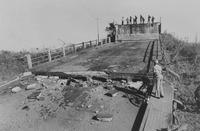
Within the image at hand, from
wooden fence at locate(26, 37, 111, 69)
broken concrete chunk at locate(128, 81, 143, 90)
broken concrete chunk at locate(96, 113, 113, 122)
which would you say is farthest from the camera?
wooden fence at locate(26, 37, 111, 69)

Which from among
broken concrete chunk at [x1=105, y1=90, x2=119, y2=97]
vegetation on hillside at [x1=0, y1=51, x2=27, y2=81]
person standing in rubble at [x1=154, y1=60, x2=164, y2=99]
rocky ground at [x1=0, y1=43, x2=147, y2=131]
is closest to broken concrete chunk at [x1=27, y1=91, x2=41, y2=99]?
rocky ground at [x1=0, y1=43, x2=147, y2=131]

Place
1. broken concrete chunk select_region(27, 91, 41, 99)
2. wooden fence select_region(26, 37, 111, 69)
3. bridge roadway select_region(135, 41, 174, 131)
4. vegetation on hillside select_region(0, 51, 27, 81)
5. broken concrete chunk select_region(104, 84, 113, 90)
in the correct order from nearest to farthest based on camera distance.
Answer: bridge roadway select_region(135, 41, 174, 131) → broken concrete chunk select_region(27, 91, 41, 99) → broken concrete chunk select_region(104, 84, 113, 90) → vegetation on hillside select_region(0, 51, 27, 81) → wooden fence select_region(26, 37, 111, 69)

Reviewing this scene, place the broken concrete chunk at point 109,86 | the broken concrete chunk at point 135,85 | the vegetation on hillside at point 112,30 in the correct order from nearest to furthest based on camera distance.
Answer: the broken concrete chunk at point 135,85
the broken concrete chunk at point 109,86
the vegetation on hillside at point 112,30

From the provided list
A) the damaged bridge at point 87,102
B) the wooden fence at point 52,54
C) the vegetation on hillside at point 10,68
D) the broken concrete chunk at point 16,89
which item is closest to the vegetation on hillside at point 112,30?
the wooden fence at point 52,54

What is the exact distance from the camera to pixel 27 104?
7.78m

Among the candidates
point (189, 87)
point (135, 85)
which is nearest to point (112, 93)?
point (135, 85)

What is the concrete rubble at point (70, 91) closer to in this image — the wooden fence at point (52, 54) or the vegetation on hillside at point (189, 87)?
the vegetation on hillside at point (189, 87)

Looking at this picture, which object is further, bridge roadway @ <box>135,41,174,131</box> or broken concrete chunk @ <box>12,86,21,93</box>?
broken concrete chunk @ <box>12,86,21,93</box>

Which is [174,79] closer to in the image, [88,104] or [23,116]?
[88,104]

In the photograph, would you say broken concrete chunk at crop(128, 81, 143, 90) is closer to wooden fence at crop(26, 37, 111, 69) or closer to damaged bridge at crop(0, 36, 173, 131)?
damaged bridge at crop(0, 36, 173, 131)

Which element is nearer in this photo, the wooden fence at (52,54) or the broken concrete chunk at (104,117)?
the broken concrete chunk at (104,117)

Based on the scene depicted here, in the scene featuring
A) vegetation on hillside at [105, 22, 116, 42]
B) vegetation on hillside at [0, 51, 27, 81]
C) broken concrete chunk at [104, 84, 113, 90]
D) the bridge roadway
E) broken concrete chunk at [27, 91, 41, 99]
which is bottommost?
the bridge roadway

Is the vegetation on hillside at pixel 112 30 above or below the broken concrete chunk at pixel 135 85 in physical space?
above

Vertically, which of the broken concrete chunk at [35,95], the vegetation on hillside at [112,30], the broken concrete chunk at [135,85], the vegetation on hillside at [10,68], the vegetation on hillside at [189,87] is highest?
the vegetation on hillside at [112,30]
